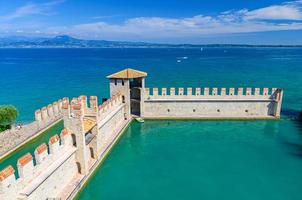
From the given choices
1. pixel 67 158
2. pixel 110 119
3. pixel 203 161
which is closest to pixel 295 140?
pixel 203 161

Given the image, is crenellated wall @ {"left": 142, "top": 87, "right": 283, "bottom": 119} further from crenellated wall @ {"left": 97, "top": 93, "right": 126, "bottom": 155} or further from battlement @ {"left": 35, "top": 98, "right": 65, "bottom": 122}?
battlement @ {"left": 35, "top": 98, "right": 65, "bottom": 122}

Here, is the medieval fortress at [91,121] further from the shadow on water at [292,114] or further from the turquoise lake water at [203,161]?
the shadow on water at [292,114]

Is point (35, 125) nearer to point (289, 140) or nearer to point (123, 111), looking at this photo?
point (123, 111)

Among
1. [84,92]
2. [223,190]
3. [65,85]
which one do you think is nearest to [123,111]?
[223,190]

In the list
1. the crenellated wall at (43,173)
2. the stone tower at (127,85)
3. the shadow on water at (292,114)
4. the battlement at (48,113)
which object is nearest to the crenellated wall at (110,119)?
the stone tower at (127,85)

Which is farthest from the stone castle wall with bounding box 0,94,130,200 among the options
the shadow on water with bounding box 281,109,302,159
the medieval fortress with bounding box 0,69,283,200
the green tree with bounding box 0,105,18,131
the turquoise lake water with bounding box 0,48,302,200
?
the shadow on water with bounding box 281,109,302,159

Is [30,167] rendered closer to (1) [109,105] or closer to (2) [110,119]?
(2) [110,119]
